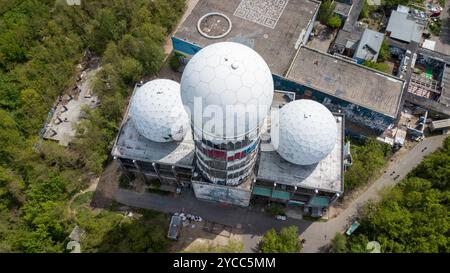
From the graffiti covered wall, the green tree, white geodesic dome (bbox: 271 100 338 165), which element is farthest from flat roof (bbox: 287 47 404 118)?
the graffiti covered wall

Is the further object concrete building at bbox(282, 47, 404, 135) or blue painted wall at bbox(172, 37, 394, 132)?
blue painted wall at bbox(172, 37, 394, 132)

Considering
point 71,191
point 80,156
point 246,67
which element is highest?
point 246,67

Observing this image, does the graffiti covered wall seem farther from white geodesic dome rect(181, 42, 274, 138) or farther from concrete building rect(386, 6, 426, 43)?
concrete building rect(386, 6, 426, 43)

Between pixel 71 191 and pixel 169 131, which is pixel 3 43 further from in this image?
pixel 169 131

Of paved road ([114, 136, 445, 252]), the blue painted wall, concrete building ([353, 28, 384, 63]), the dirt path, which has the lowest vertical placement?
the dirt path

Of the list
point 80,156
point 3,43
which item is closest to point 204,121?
point 80,156

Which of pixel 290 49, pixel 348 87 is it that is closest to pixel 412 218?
pixel 348 87

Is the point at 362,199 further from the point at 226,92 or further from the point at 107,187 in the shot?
the point at 107,187
